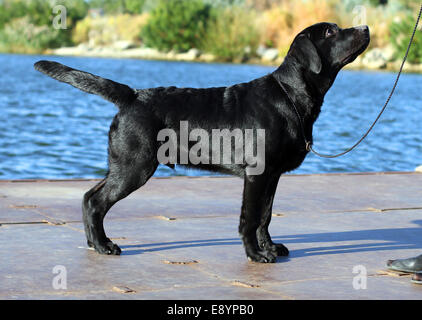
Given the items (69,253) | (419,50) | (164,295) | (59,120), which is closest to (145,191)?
(69,253)

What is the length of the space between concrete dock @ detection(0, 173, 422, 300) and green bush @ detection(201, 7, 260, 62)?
44669 millimetres

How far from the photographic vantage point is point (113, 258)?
463 cm

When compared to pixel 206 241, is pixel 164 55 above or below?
above

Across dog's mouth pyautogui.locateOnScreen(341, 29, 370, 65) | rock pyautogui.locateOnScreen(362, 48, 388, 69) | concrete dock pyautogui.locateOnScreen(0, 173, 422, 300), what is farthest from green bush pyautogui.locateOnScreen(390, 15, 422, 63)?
dog's mouth pyautogui.locateOnScreen(341, 29, 370, 65)

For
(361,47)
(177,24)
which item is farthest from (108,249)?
(177,24)

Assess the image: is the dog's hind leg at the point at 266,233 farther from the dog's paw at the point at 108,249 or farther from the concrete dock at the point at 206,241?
the dog's paw at the point at 108,249

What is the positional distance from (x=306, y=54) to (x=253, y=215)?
112cm

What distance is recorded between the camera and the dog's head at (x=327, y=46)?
477 centimetres

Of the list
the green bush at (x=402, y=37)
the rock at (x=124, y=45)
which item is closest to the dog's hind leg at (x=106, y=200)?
the green bush at (x=402, y=37)

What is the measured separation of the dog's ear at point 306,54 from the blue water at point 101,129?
3.30m

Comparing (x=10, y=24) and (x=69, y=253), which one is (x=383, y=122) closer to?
(x=69, y=253)

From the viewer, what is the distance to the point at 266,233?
4.93m

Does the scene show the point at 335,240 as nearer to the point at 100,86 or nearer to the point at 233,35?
the point at 100,86

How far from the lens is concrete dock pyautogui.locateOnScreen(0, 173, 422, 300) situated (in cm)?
397
